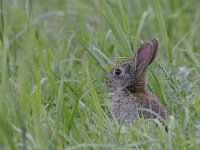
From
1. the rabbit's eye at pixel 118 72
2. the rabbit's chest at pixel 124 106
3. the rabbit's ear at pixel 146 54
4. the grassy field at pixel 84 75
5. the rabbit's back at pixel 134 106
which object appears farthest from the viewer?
the rabbit's eye at pixel 118 72

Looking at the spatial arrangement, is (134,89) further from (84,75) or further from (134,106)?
(84,75)

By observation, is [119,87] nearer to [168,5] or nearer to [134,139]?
[134,139]

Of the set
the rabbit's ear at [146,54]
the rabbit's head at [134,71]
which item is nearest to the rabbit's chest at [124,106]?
the rabbit's head at [134,71]

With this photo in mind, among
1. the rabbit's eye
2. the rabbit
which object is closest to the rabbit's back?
the rabbit

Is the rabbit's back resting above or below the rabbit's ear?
below

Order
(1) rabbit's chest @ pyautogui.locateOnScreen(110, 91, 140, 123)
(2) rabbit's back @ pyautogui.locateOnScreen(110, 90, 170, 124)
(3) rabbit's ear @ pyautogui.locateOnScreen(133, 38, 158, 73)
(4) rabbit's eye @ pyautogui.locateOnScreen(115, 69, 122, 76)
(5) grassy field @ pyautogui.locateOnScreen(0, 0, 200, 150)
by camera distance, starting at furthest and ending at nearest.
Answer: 1. (4) rabbit's eye @ pyautogui.locateOnScreen(115, 69, 122, 76)
2. (3) rabbit's ear @ pyautogui.locateOnScreen(133, 38, 158, 73)
3. (1) rabbit's chest @ pyautogui.locateOnScreen(110, 91, 140, 123)
4. (2) rabbit's back @ pyautogui.locateOnScreen(110, 90, 170, 124)
5. (5) grassy field @ pyautogui.locateOnScreen(0, 0, 200, 150)

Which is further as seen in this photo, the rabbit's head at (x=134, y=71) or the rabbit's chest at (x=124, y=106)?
the rabbit's head at (x=134, y=71)

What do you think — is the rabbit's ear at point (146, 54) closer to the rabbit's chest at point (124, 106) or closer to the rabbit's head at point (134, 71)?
the rabbit's head at point (134, 71)

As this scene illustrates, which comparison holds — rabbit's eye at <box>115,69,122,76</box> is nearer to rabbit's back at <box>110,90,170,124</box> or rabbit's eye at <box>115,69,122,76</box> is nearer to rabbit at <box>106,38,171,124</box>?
rabbit at <box>106,38,171,124</box>
